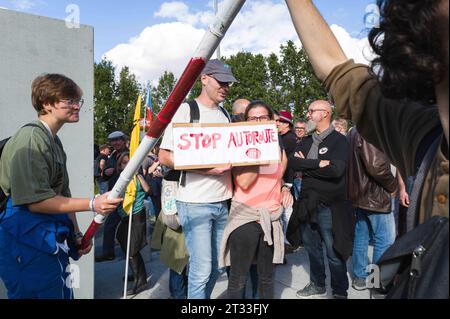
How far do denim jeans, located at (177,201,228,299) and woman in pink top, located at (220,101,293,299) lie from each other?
0.12m

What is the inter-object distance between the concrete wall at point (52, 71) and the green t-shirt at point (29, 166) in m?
1.22

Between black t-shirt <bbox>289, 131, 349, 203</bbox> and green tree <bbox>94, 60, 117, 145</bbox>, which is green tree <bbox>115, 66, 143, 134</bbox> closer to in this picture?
green tree <bbox>94, 60, 117, 145</bbox>

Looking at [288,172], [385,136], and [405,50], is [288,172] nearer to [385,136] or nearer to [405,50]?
[385,136]

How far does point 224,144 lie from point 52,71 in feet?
5.25

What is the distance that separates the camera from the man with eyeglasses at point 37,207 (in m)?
1.85

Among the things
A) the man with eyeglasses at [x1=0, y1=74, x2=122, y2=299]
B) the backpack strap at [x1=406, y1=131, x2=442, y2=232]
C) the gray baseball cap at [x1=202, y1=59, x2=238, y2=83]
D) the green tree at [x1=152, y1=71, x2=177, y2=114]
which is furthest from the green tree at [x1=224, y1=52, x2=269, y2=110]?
the backpack strap at [x1=406, y1=131, x2=442, y2=232]

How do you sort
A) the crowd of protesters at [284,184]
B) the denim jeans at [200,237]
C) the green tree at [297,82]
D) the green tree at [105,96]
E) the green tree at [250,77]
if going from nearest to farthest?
1. the crowd of protesters at [284,184]
2. the denim jeans at [200,237]
3. the green tree at [105,96]
4. the green tree at [297,82]
5. the green tree at [250,77]

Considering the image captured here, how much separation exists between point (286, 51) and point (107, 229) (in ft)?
95.0

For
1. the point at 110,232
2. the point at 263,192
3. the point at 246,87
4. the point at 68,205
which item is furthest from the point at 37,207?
the point at 246,87

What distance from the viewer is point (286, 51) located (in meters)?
31.5

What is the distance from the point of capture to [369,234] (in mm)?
4207

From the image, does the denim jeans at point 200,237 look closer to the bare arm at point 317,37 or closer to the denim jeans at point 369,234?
the bare arm at point 317,37

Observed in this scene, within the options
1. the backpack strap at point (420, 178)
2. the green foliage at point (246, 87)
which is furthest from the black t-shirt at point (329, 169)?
the green foliage at point (246, 87)
